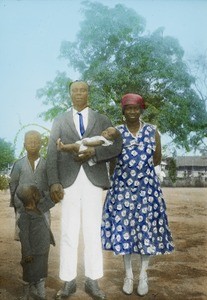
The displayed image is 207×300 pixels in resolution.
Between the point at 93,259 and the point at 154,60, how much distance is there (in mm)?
2297

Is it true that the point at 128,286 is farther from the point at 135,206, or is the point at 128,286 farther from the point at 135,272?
the point at 135,206

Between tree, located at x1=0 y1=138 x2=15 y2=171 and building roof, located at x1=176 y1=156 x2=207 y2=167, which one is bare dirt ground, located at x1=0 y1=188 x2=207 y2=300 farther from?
building roof, located at x1=176 y1=156 x2=207 y2=167

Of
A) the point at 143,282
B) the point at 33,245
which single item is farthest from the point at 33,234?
the point at 143,282

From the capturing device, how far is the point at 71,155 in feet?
11.7

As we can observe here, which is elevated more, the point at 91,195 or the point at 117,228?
the point at 91,195

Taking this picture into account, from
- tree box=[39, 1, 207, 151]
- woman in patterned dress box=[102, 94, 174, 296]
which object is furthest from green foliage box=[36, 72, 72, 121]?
woman in patterned dress box=[102, 94, 174, 296]

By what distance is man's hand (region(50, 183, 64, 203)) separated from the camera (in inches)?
136

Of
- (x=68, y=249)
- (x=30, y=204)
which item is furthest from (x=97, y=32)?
(x=68, y=249)

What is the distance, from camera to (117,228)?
3559mm

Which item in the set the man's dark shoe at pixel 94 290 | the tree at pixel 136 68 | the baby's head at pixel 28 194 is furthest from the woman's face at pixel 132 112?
the man's dark shoe at pixel 94 290

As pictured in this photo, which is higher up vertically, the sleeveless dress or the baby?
the baby

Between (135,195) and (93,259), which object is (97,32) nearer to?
(135,195)

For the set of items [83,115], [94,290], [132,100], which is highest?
[132,100]

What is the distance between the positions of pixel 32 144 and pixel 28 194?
1.59ft
